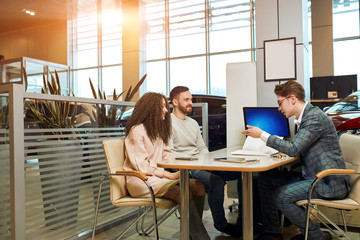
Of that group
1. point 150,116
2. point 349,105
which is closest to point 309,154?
point 150,116

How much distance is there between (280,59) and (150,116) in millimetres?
1877

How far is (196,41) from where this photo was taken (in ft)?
32.4

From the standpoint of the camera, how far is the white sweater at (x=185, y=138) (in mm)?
3006

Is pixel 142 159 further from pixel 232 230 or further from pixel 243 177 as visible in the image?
pixel 232 230

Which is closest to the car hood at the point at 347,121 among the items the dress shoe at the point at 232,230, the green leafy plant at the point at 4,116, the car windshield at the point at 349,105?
the car windshield at the point at 349,105

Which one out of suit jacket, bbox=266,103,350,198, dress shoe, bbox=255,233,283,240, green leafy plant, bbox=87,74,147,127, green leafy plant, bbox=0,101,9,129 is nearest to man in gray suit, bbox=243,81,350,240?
suit jacket, bbox=266,103,350,198

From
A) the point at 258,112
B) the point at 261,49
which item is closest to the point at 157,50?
the point at 261,49

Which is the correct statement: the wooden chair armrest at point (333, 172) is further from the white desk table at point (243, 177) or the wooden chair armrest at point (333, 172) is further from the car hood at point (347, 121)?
the car hood at point (347, 121)

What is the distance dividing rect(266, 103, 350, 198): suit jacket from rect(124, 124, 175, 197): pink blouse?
80 cm

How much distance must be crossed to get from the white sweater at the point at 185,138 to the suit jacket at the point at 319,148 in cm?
92

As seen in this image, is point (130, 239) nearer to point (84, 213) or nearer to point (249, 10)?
point (84, 213)

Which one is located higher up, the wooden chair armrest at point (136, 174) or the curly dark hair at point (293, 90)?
the curly dark hair at point (293, 90)

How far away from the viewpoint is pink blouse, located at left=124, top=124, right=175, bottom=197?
7.63ft

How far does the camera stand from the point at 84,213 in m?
2.82
